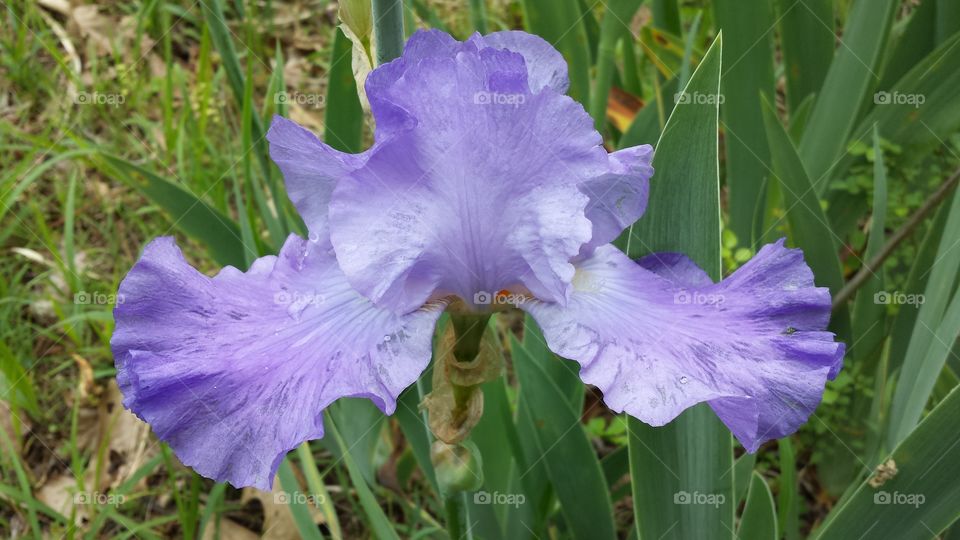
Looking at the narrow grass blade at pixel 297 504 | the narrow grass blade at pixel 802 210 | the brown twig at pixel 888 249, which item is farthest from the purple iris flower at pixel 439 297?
the brown twig at pixel 888 249

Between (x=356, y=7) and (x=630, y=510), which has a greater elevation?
(x=356, y=7)

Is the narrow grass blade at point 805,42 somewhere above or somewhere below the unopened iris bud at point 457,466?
above

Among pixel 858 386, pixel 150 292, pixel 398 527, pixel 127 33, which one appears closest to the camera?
pixel 150 292

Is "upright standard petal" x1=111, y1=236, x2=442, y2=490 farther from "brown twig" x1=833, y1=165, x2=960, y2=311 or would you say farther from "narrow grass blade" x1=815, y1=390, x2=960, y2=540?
"brown twig" x1=833, y1=165, x2=960, y2=311

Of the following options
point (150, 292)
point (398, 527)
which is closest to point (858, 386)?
point (398, 527)

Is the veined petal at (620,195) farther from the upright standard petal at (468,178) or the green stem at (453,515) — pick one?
the green stem at (453,515)

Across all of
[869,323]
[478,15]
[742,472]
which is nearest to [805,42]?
[869,323]

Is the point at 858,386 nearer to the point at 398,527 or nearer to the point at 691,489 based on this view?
the point at 691,489
